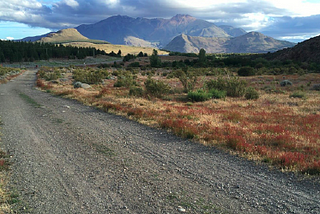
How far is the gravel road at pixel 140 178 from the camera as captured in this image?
4094 mm

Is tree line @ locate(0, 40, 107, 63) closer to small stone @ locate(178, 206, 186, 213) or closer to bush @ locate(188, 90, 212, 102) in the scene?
bush @ locate(188, 90, 212, 102)

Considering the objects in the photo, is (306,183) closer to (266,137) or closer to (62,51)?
(266,137)

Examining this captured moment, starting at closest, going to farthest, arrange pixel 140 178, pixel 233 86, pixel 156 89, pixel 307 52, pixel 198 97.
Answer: pixel 140 178
pixel 198 97
pixel 156 89
pixel 233 86
pixel 307 52

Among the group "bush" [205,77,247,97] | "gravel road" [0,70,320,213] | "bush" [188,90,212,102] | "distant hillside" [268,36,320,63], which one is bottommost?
"gravel road" [0,70,320,213]

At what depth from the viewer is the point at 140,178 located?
201 inches

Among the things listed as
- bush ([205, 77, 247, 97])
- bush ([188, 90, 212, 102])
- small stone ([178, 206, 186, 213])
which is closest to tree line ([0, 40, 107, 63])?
bush ([205, 77, 247, 97])

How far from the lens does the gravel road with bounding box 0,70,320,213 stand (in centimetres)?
409

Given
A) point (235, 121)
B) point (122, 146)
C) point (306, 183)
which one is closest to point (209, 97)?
point (235, 121)

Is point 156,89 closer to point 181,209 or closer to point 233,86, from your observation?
point 233,86

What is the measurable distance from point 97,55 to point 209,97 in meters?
125

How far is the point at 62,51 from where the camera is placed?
123m

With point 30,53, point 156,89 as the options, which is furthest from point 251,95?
point 30,53

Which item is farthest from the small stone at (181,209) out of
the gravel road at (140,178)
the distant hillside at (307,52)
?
the distant hillside at (307,52)

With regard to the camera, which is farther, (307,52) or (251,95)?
(307,52)
